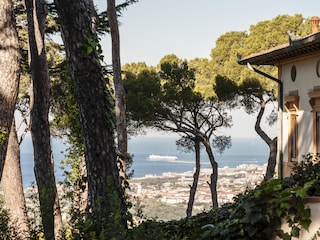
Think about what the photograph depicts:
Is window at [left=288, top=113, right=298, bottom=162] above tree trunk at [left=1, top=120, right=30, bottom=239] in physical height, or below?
above

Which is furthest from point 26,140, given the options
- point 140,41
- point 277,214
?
point 277,214

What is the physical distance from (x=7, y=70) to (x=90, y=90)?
1.19m

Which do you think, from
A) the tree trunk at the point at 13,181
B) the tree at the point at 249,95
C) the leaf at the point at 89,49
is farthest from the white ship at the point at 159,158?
the leaf at the point at 89,49

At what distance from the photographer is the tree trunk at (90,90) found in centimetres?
652

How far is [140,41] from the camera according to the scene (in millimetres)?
33438

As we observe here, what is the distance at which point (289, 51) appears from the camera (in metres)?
14.8

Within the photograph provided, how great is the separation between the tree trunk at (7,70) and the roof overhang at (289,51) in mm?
7455

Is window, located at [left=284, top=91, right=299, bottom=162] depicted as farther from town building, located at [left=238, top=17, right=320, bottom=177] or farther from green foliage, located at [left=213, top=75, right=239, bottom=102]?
green foliage, located at [left=213, top=75, right=239, bottom=102]

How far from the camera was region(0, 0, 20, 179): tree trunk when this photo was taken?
7.07 meters

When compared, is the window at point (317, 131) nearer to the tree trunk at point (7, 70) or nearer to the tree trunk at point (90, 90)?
the tree trunk at point (90, 90)

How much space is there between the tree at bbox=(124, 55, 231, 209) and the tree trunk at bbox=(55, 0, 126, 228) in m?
19.5

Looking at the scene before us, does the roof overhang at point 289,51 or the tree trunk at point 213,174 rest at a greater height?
the roof overhang at point 289,51

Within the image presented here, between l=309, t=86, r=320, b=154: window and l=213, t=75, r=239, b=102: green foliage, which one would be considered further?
l=213, t=75, r=239, b=102: green foliage

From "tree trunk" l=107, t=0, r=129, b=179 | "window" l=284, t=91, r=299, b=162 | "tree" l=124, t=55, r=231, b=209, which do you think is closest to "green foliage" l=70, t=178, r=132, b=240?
"tree trunk" l=107, t=0, r=129, b=179
